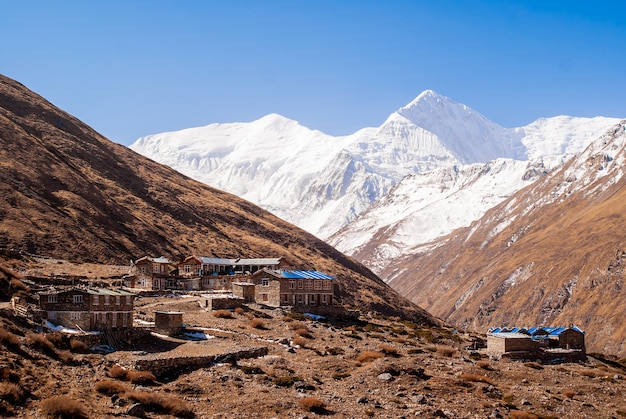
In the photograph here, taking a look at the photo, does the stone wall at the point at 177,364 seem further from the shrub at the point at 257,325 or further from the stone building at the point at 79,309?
the shrub at the point at 257,325

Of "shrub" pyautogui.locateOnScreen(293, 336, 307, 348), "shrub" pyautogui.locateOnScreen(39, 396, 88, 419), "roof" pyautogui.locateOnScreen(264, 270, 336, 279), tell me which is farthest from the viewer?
"roof" pyautogui.locateOnScreen(264, 270, 336, 279)

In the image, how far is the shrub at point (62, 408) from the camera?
34.0 metres

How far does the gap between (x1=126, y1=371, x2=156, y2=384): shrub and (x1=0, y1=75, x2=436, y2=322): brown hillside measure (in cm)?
6352

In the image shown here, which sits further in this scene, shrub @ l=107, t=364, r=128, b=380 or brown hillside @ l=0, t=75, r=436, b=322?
brown hillside @ l=0, t=75, r=436, b=322

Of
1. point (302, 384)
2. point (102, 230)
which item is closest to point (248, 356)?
point (302, 384)

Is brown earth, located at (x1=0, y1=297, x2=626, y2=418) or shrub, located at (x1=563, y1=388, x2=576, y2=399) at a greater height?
brown earth, located at (x1=0, y1=297, x2=626, y2=418)

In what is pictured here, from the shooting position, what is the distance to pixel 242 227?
171500mm

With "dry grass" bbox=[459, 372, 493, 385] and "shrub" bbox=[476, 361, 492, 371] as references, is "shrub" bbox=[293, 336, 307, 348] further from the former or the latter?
"shrub" bbox=[476, 361, 492, 371]

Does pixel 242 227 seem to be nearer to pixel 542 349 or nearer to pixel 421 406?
pixel 542 349

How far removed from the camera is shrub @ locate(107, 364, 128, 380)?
42022 mm

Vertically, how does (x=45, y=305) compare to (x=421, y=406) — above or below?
above

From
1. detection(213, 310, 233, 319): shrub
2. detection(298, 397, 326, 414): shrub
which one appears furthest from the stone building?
detection(298, 397, 326, 414): shrub

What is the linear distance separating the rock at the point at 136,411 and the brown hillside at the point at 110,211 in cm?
6886

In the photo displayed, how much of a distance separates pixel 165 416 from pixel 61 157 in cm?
11803
